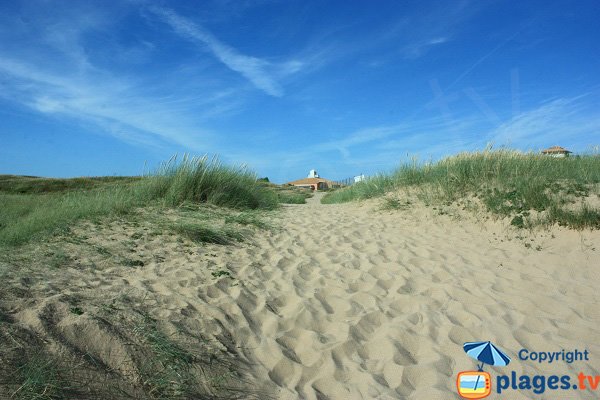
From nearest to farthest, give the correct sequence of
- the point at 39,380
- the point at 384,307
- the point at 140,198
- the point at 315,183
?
the point at 39,380 → the point at 384,307 → the point at 140,198 → the point at 315,183

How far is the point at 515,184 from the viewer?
9273 mm

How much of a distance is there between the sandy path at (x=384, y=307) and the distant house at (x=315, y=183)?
2241 inches

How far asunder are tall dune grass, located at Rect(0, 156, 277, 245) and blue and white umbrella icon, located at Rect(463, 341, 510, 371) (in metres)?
5.65

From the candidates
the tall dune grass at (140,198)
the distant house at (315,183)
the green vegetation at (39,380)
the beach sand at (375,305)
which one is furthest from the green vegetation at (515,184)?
the distant house at (315,183)

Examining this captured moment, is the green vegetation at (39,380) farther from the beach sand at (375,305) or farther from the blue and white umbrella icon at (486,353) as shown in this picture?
the blue and white umbrella icon at (486,353)

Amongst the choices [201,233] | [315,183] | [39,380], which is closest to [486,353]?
[39,380]

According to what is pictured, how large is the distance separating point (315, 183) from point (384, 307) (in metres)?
61.7

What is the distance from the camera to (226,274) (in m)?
4.88

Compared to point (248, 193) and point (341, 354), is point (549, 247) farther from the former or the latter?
point (248, 193)

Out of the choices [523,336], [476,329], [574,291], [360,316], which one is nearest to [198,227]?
[360,316]

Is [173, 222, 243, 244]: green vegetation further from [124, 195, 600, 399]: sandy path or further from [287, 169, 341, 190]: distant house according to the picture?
[287, 169, 341, 190]: distant house

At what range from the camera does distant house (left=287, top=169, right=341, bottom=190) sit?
65.1 metres

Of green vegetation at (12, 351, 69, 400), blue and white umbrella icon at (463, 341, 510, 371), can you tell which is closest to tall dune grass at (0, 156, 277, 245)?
green vegetation at (12, 351, 69, 400)

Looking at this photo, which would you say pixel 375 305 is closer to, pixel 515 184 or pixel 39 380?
pixel 39 380
